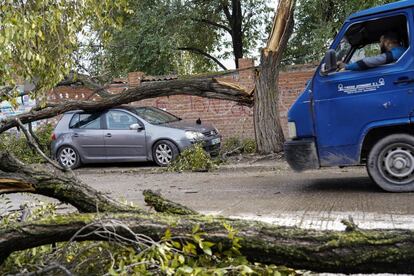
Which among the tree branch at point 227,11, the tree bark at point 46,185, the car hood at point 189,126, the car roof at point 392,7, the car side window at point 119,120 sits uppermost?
the tree branch at point 227,11

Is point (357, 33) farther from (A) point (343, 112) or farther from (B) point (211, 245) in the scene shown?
(B) point (211, 245)

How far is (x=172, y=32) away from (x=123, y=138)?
5942 millimetres

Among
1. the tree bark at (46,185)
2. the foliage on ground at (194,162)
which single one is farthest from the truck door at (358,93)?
the foliage on ground at (194,162)

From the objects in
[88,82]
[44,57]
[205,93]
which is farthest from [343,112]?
[88,82]

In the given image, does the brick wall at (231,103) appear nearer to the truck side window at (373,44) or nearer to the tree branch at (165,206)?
the truck side window at (373,44)

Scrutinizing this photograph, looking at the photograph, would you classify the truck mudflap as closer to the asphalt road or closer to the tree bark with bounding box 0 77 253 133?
the asphalt road

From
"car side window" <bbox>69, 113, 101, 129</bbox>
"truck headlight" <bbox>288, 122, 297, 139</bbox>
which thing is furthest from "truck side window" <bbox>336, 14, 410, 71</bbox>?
"car side window" <bbox>69, 113, 101, 129</bbox>

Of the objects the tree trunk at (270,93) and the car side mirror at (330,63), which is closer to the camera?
the car side mirror at (330,63)

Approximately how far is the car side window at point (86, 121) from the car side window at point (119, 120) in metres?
0.32

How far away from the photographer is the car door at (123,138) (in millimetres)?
12945

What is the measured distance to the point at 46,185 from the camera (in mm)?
3895

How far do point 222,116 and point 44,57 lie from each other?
911 cm

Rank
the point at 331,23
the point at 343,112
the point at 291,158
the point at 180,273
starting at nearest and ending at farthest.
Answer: the point at 180,273 < the point at 343,112 < the point at 291,158 < the point at 331,23

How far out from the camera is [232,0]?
21.8 m
